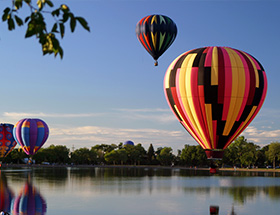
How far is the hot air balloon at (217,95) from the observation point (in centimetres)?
3409

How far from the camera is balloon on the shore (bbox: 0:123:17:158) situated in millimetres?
95625

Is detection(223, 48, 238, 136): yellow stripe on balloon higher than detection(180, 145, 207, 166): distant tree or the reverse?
higher

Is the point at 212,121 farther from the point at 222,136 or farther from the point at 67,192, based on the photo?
the point at 67,192

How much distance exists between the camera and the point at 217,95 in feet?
112

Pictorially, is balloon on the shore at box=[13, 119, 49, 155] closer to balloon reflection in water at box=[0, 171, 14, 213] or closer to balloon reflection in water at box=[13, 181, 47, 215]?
balloon reflection in water at box=[0, 171, 14, 213]

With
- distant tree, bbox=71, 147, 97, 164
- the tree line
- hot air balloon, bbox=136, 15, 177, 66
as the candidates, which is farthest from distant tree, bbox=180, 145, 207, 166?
hot air balloon, bbox=136, 15, 177, 66

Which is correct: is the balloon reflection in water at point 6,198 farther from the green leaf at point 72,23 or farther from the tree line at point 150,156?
the tree line at point 150,156

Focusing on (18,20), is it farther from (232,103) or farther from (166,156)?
(166,156)

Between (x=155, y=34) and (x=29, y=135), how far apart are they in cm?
5140

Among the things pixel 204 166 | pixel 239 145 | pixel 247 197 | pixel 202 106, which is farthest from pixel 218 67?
pixel 204 166

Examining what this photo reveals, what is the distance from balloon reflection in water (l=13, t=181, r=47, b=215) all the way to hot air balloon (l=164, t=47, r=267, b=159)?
551 inches

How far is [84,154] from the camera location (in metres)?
166

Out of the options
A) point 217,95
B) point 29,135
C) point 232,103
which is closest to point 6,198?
point 217,95

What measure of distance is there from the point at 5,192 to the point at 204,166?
10859 centimetres
